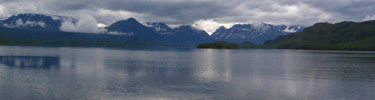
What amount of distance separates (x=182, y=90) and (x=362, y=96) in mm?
20520

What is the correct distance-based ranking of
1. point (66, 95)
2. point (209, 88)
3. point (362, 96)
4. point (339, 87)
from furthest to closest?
point (339, 87) → point (209, 88) → point (362, 96) → point (66, 95)

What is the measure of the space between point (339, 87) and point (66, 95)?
34.7 meters

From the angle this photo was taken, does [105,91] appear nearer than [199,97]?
No

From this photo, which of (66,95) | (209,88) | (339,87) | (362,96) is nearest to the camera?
(66,95)

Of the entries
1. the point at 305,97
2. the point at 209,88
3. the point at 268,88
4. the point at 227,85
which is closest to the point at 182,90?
the point at 209,88

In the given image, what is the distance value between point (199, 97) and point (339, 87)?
21.5m

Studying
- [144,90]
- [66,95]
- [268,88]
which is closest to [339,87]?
[268,88]

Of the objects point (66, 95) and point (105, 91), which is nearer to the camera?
point (66, 95)

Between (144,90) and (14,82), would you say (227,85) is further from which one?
(14,82)

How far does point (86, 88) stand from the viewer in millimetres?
36094

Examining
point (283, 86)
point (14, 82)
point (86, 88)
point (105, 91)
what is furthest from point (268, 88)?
point (14, 82)

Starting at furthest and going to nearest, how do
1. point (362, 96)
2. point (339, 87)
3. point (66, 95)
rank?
1. point (339, 87)
2. point (362, 96)
3. point (66, 95)

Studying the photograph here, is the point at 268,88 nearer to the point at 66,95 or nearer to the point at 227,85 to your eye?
the point at 227,85

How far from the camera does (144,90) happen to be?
3553 cm
